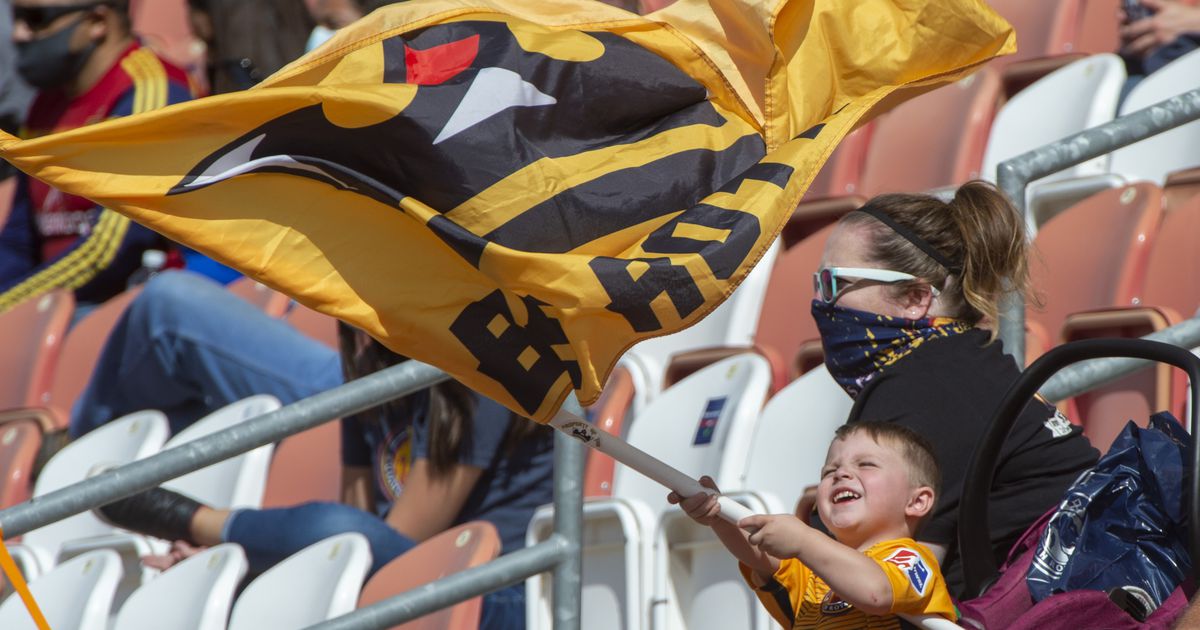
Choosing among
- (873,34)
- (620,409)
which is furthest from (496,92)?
(620,409)

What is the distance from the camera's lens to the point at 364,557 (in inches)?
139

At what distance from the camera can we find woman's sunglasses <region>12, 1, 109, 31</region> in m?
6.45

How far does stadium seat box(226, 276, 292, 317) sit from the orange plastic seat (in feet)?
2.34

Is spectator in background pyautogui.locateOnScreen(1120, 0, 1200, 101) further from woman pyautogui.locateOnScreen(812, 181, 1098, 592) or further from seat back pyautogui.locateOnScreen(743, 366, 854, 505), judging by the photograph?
woman pyautogui.locateOnScreen(812, 181, 1098, 592)

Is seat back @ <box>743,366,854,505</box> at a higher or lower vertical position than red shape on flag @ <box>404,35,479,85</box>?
lower

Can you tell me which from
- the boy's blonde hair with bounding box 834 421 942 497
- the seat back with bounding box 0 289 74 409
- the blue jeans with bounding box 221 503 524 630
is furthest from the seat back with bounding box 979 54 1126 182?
the seat back with bounding box 0 289 74 409

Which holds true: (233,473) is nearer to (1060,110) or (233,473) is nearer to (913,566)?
(1060,110)

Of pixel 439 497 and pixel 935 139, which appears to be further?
pixel 935 139

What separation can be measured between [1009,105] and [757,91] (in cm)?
201

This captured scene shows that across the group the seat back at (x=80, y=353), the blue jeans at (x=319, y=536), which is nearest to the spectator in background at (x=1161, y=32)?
the blue jeans at (x=319, y=536)

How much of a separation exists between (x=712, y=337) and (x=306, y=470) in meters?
1.07

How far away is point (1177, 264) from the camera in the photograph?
3.67m

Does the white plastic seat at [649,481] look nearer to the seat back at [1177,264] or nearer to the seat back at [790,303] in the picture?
the seat back at [790,303]

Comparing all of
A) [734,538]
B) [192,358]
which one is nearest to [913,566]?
[734,538]
